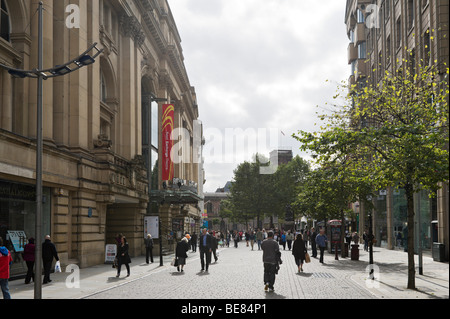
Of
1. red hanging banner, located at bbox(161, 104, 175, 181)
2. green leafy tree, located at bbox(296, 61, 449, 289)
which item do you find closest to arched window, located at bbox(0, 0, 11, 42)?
green leafy tree, located at bbox(296, 61, 449, 289)

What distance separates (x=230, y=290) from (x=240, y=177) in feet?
256

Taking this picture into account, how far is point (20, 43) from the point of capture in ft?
77.2

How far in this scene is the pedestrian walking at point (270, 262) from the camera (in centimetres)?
1608

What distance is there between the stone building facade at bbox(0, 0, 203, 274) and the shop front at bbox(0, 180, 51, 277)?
0.13 ft

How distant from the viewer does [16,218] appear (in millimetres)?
21375

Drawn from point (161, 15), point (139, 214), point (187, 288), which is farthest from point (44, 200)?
point (161, 15)

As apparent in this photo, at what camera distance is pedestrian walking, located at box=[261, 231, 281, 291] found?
16.1 m

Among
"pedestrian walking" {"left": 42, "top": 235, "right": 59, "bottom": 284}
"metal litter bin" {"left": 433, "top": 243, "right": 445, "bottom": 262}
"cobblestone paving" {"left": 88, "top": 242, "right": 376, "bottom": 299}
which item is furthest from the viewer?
"metal litter bin" {"left": 433, "top": 243, "right": 445, "bottom": 262}

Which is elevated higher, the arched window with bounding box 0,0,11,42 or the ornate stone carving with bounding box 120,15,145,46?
the ornate stone carving with bounding box 120,15,145,46

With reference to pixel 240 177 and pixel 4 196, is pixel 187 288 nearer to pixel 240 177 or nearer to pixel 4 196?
pixel 4 196

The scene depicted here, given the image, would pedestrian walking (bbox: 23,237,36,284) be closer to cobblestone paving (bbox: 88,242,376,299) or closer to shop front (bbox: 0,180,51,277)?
shop front (bbox: 0,180,51,277)

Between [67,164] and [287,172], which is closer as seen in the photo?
[67,164]

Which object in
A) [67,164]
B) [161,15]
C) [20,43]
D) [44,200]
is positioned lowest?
[44,200]

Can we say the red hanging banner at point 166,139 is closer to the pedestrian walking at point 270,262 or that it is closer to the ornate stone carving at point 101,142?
the ornate stone carving at point 101,142
